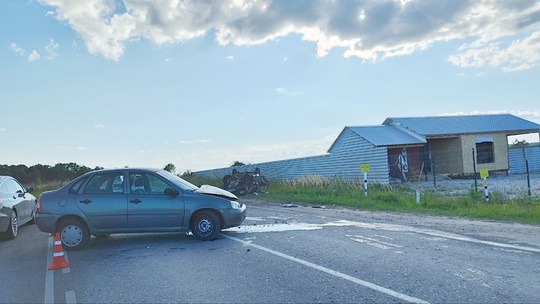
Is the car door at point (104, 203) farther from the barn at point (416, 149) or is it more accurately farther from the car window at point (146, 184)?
the barn at point (416, 149)

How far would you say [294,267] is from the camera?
22.8ft

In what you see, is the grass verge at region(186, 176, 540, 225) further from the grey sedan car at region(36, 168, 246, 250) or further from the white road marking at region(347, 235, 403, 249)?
the grey sedan car at region(36, 168, 246, 250)

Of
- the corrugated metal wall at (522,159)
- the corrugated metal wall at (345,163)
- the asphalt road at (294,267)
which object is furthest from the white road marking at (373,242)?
the corrugated metal wall at (522,159)

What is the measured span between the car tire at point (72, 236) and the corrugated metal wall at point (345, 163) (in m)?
18.9

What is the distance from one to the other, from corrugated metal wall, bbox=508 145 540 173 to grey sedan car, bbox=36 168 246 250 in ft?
103

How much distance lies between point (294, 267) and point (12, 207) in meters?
7.95

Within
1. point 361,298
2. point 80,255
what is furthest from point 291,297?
point 80,255

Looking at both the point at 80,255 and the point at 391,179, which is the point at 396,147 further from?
the point at 80,255

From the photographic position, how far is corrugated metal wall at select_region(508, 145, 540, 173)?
3462 cm

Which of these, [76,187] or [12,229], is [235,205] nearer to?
[76,187]

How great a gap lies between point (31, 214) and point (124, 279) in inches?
338

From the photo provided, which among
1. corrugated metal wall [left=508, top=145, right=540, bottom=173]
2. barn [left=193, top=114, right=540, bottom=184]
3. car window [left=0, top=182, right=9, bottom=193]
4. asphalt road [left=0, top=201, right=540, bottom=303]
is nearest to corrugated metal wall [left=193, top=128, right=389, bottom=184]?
barn [left=193, top=114, right=540, bottom=184]

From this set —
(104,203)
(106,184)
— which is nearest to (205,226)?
(104,203)

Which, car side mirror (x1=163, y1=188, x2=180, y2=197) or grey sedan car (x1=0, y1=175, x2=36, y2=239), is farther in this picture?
grey sedan car (x1=0, y1=175, x2=36, y2=239)
